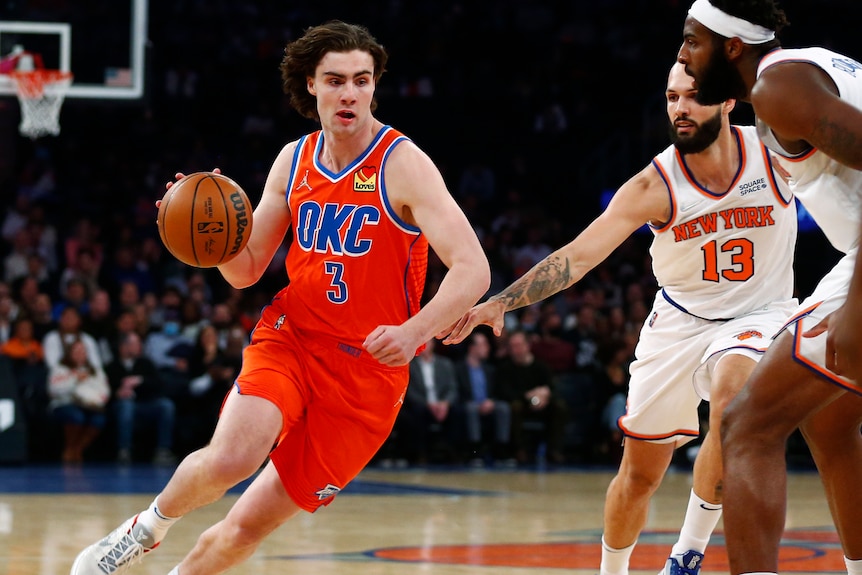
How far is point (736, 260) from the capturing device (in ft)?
18.2

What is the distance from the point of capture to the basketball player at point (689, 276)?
542cm

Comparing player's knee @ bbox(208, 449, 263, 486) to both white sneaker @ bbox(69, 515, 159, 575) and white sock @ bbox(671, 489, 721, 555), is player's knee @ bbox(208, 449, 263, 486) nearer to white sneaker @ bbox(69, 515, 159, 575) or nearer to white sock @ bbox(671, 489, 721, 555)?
white sneaker @ bbox(69, 515, 159, 575)

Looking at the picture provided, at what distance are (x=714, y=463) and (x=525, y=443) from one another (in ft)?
30.3

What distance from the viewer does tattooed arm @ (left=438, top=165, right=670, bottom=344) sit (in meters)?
5.31

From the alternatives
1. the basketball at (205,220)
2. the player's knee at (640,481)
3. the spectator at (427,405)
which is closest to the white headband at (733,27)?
the basketball at (205,220)

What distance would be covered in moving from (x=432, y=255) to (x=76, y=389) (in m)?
5.35

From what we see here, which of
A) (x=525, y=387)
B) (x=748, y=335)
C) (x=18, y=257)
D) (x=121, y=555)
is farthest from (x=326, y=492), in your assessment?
(x=18, y=257)

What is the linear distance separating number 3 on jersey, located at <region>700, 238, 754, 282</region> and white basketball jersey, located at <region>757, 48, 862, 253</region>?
1410 millimetres

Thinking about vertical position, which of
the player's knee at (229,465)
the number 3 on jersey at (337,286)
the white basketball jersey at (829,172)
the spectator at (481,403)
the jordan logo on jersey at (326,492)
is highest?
the white basketball jersey at (829,172)

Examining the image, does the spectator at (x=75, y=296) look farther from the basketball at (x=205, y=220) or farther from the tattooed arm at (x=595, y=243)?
the tattooed arm at (x=595, y=243)

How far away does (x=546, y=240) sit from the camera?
58.6 feet

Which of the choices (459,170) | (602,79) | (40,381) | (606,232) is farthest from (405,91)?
(606,232)

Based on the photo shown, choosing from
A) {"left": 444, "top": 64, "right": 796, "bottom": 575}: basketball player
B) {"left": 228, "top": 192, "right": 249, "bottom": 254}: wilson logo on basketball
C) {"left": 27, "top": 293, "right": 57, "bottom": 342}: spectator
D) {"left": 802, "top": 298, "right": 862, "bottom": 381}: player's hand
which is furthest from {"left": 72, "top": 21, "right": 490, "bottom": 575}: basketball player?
{"left": 27, "top": 293, "right": 57, "bottom": 342}: spectator

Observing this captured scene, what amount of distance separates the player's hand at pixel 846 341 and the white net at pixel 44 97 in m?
8.85
